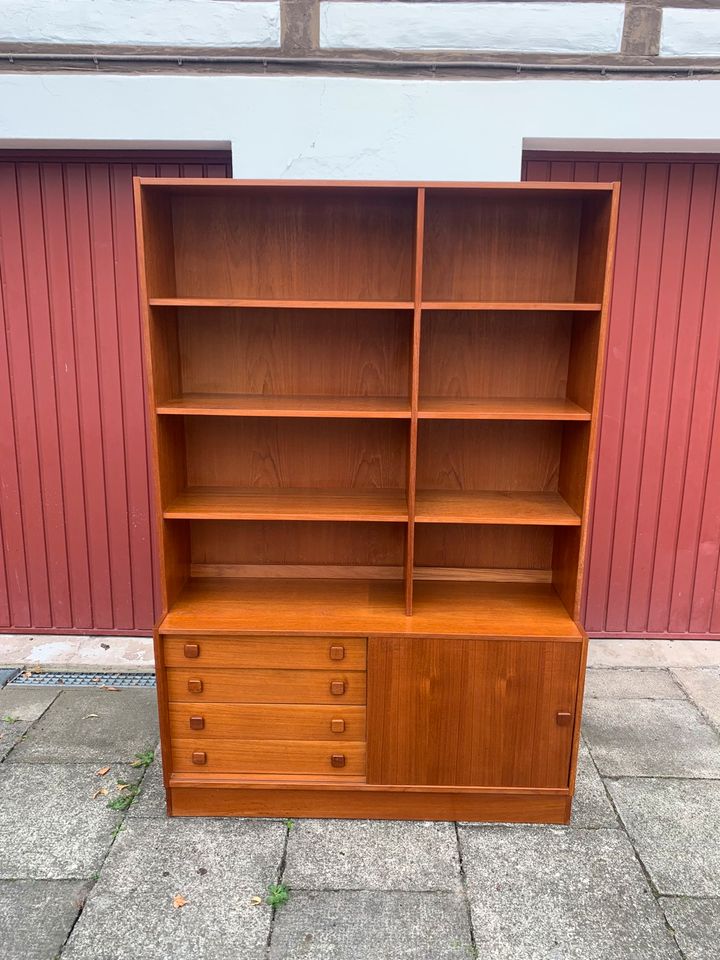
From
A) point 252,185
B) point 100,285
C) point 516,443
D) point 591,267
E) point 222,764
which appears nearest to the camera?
point 252,185

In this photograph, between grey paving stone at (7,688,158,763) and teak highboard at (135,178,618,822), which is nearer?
teak highboard at (135,178,618,822)

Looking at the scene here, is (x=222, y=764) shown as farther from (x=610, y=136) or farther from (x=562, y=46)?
(x=562, y=46)

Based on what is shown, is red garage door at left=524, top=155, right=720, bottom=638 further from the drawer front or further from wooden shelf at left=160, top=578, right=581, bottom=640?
the drawer front

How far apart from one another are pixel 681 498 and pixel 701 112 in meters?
1.92

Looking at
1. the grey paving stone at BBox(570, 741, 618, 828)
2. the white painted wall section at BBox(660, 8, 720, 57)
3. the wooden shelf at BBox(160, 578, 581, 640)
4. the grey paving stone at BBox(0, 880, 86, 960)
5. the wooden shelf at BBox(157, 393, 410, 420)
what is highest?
the white painted wall section at BBox(660, 8, 720, 57)

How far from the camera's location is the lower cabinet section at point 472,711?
254 centimetres

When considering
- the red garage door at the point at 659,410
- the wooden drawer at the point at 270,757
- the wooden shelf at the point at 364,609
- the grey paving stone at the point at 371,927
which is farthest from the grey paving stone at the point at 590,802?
the red garage door at the point at 659,410

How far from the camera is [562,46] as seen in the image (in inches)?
117

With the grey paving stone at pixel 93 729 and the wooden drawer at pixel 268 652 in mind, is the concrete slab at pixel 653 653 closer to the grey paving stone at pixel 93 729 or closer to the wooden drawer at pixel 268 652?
the wooden drawer at pixel 268 652

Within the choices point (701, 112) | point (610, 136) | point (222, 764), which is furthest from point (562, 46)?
point (222, 764)

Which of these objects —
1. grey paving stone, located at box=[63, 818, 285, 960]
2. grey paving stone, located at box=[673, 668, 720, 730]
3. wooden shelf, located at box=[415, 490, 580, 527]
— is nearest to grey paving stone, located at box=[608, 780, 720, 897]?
grey paving stone, located at box=[673, 668, 720, 730]

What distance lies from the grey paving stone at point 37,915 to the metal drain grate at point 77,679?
1.27 metres

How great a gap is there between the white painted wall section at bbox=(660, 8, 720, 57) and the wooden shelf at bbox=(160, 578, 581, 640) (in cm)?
245

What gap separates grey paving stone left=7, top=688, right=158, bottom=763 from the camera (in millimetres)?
3010
